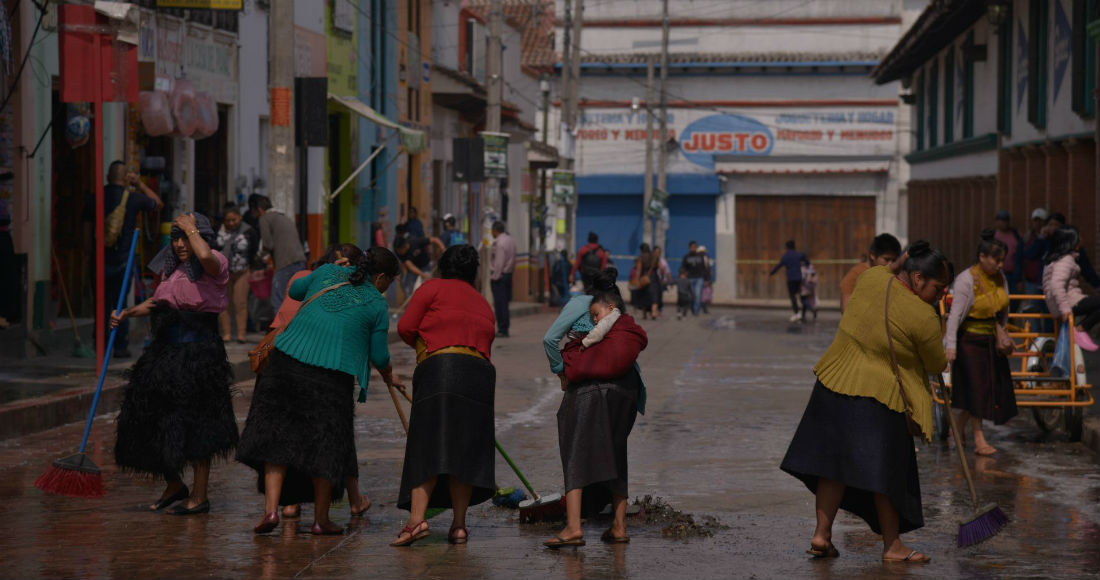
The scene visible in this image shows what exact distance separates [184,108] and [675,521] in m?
12.8

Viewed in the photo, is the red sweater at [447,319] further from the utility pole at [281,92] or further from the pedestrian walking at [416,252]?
the pedestrian walking at [416,252]

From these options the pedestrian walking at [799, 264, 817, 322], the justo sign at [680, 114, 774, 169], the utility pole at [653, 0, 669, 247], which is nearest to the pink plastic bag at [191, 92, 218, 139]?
the pedestrian walking at [799, 264, 817, 322]

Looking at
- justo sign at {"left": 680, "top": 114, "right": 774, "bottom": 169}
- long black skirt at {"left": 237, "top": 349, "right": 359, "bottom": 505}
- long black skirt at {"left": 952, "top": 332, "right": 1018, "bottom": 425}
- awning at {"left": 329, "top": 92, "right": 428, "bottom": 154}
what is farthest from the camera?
justo sign at {"left": 680, "top": 114, "right": 774, "bottom": 169}

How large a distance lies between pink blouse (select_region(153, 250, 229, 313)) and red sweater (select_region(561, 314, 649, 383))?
2037mm

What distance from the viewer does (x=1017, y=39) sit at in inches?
1094

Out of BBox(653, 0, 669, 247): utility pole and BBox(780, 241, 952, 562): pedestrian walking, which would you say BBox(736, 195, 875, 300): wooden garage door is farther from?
BBox(780, 241, 952, 562): pedestrian walking

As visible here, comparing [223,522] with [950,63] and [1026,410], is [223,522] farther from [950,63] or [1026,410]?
[950,63]

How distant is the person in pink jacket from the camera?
13.3 m

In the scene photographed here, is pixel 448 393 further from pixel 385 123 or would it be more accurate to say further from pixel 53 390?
pixel 385 123

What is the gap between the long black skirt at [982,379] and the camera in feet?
40.7

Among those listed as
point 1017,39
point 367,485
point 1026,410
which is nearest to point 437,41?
point 1017,39

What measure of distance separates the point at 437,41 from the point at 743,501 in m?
28.5

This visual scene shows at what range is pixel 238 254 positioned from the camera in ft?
62.4

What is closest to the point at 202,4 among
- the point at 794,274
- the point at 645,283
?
the point at 645,283
